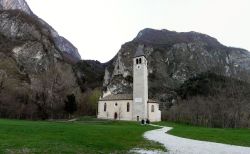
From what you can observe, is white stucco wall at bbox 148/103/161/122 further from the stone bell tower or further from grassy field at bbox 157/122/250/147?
grassy field at bbox 157/122/250/147

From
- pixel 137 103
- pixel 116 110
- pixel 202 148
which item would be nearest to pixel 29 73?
pixel 116 110

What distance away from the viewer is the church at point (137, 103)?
8050cm

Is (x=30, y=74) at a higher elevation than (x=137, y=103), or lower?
higher

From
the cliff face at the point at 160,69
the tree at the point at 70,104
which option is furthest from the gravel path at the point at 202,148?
the cliff face at the point at 160,69

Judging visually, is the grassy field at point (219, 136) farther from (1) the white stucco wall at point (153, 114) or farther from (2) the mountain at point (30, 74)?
(2) the mountain at point (30, 74)

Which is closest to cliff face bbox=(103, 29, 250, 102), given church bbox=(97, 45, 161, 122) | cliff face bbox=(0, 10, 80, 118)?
cliff face bbox=(0, 10, 80, 118)

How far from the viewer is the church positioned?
8050 centimetres

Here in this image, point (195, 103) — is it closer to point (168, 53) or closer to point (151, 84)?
point (151, 84)

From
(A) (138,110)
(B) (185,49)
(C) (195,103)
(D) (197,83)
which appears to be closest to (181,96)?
(D) (197,83)

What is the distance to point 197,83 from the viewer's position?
11288 cm

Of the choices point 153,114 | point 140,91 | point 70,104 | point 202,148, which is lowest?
point 202,148

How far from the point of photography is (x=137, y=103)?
266ft

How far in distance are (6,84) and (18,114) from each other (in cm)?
969

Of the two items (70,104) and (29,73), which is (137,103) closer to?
(70,104)
